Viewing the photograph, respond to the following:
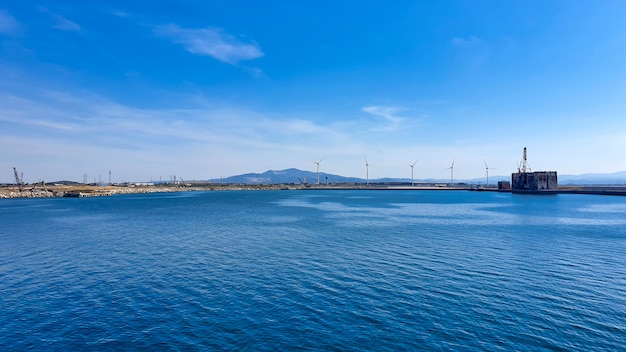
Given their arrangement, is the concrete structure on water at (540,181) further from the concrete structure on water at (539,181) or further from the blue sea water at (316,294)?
the blue sea water at (316,294)

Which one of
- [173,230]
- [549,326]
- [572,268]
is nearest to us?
[549,326]

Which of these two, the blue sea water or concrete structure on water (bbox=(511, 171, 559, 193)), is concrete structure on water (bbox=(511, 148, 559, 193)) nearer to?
concrete structure on water (bbox=(511, 171, 559, 193))

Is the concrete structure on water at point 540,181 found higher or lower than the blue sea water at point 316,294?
higher

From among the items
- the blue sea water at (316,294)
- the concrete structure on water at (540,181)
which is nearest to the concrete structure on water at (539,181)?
the concrete structure on water at (540,181)

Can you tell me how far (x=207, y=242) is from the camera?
47094 mm

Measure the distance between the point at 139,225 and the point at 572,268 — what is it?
68226mm

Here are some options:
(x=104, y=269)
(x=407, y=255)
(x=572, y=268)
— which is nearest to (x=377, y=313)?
(x=407, y=255)

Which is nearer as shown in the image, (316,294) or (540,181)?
(316,294)

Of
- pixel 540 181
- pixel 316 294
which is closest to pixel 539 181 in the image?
pixel 540 181

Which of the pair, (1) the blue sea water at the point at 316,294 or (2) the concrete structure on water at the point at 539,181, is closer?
(1) the blue sea water at the point at 316,294

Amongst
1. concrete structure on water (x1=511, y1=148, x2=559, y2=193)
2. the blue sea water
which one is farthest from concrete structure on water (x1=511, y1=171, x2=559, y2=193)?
the blue sea water

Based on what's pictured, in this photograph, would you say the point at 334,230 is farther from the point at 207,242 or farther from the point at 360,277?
the point at 360,277

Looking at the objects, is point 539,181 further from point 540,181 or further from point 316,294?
point 316,294

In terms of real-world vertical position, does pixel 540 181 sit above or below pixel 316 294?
above
